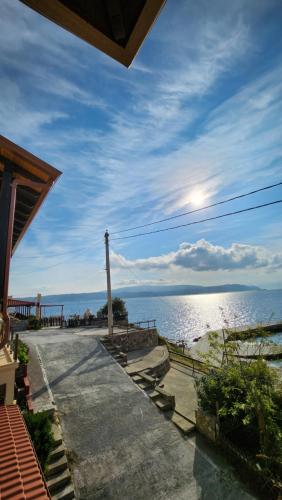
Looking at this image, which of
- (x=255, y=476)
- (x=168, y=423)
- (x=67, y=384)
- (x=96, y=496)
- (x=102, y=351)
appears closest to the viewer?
(x=96, y=496)

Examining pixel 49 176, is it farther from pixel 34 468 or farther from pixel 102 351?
pixel 102 351

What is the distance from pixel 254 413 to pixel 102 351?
28.4 ft

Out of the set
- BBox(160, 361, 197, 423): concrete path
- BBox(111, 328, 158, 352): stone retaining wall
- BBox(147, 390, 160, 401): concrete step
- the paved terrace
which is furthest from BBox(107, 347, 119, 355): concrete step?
BBox(147, 390, 160, 401): concrete step

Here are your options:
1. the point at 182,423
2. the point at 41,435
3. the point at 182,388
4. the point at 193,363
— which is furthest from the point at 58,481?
the point at 193,363

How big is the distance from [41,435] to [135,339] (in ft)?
34.9

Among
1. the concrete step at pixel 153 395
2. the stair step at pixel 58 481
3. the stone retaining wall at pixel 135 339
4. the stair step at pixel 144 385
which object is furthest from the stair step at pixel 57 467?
the stone retaining wall at pixel 135 339

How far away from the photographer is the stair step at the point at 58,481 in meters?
5.65

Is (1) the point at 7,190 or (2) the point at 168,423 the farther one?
(1) the point at 7,190

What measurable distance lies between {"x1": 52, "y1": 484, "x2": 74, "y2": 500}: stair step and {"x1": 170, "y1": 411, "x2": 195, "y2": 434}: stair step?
3.68 metres

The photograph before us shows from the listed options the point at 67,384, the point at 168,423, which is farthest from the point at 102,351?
the point at 168,423

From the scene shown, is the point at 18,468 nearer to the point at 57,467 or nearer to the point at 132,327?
the point at 57,467

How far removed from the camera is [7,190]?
28.4ft

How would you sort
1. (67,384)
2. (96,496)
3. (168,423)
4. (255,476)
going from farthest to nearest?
1. (67,384)
2. (168,423)
3. (255,476)
4. (96,496)

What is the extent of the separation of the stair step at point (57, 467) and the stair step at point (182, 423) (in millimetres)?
3674
